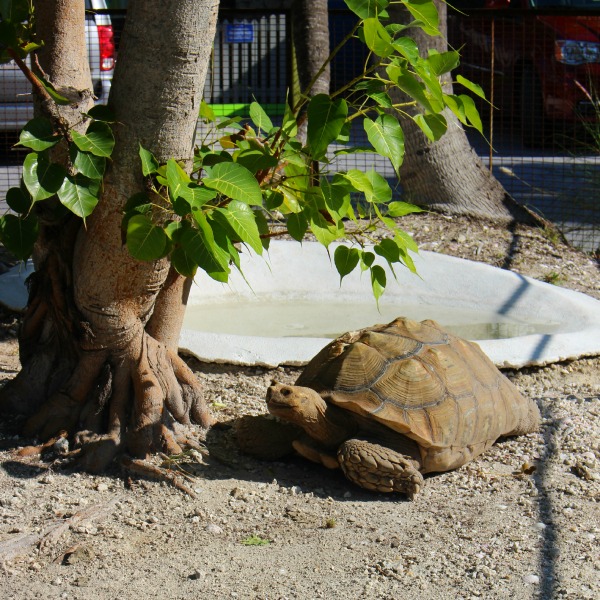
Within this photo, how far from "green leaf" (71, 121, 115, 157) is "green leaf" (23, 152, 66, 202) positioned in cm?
12

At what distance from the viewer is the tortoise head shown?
12.1 ft

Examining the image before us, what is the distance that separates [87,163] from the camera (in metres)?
3.17

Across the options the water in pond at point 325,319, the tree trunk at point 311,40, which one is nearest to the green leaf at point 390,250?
the water in pond at point 325,319

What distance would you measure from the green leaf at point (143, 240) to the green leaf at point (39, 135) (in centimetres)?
38

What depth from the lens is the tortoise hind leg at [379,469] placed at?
12.0 ft

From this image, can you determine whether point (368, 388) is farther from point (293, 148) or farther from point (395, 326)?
point (293, 148)

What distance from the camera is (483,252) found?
7.45 m

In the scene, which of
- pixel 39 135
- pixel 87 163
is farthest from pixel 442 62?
pixel 39 135

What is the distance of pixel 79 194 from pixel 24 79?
6.80 m

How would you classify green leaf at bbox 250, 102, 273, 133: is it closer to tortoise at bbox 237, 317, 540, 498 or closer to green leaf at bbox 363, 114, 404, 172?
green leaf at bbox 363, 114, 404, 172

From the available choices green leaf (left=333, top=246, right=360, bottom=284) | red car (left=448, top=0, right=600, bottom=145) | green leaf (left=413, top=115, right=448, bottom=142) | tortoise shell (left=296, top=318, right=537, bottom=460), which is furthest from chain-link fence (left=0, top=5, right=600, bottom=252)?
green leaf (left=413, top=115, right=448, bottom=142)

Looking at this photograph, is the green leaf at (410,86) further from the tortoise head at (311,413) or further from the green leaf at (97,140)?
the tortoise head at (311,413)

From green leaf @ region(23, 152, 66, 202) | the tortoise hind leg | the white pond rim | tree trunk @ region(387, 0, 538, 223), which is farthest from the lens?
tree trunk @ region(387, 0, 538, 223)

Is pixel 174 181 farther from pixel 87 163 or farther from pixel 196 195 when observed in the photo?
pixel 87 163
